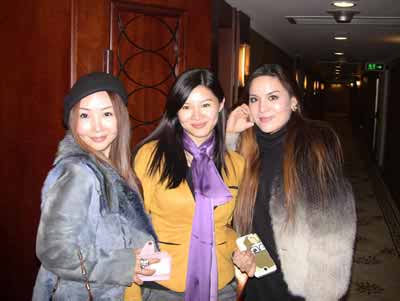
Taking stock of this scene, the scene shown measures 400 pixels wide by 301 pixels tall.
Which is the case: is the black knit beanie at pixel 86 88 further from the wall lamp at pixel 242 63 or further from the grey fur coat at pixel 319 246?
the wall lamp at pixel 242 63

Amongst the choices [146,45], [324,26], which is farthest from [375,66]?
[146,45]

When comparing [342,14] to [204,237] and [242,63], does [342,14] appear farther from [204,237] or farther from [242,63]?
[204,237]

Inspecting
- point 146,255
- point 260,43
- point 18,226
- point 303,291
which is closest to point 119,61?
point 18,226

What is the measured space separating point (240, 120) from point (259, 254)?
2.37 feet

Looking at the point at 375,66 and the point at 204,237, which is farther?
the point at 375,66

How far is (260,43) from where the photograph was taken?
6.86 metres

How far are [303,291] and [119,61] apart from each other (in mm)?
1915

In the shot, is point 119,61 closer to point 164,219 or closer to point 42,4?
point 42,4

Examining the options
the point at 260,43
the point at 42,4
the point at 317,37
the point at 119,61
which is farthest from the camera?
the point at 317,37

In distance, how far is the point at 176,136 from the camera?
7.24ft

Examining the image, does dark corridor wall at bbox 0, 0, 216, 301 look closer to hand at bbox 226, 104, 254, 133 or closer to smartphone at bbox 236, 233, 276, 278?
hand at bbox 226, 104, 254, 133

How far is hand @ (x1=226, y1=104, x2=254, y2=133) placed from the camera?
7.91ft

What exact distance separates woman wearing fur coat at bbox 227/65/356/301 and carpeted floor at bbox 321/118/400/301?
0.25m

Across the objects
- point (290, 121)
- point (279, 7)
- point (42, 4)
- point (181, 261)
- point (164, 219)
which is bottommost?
point (181, 261)
